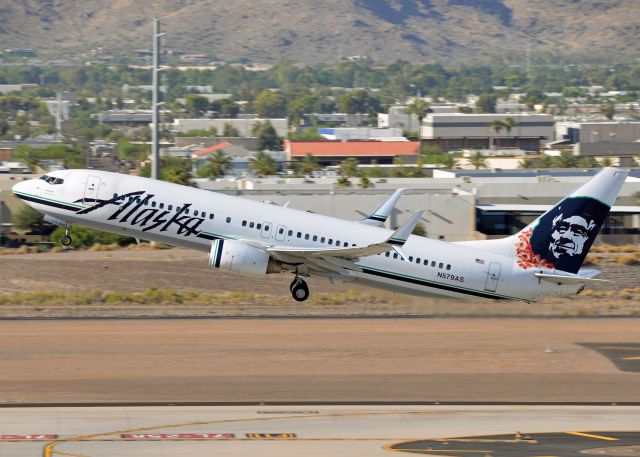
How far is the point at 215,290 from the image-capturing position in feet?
271

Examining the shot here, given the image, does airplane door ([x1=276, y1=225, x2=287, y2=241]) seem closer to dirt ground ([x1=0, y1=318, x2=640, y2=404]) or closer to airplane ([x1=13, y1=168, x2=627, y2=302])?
airplane ([x1=13, y1=168, x2=627, y2=302])

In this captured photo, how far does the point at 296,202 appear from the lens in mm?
111688

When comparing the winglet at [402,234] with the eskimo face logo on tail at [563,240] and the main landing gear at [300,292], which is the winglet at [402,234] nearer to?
the main landing gear at [300,292]

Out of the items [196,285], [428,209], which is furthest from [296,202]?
[196,285]

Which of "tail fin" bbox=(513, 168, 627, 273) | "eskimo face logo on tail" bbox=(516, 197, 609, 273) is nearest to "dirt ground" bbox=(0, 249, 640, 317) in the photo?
"eskimo face logo on tail" bbox=(516, 197, 609, 273)

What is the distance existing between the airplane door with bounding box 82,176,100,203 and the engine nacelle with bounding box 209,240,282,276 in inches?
238

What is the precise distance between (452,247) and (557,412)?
610 inches

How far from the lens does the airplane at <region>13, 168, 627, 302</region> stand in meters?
57.8

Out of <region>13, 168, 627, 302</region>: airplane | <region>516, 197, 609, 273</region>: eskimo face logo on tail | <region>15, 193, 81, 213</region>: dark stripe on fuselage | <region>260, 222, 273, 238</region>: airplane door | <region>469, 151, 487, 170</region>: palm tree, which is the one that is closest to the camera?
<region>13, 168, 627, 302</region>: airplane

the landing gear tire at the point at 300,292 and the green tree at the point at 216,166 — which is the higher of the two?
the landing gear tire at the point at 300,292

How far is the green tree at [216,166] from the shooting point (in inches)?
6437

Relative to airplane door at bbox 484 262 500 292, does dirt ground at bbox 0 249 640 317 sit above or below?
below

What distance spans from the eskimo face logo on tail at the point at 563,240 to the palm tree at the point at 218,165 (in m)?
102

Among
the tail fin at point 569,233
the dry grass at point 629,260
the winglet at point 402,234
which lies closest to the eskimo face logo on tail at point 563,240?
the tail fin at point 569,233
